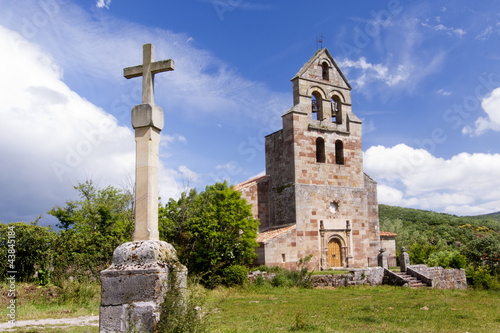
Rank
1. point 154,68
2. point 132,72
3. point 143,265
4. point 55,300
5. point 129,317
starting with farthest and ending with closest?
point 55,300 → point 132,72 → point 154,68 → point 143,265 → point 129,317

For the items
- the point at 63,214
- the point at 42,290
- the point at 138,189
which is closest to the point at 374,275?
the point at 42,290

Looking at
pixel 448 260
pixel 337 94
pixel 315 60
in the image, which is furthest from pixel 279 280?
pixel 315 60

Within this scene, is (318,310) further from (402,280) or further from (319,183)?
(319,183)

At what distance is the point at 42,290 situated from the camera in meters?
12.1

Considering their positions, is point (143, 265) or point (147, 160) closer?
point (143, 265)

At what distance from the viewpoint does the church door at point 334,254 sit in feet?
75.4

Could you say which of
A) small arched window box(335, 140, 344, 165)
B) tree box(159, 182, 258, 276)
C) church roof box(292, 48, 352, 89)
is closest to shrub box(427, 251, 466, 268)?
small arched window box(335, 140, 344, 165)

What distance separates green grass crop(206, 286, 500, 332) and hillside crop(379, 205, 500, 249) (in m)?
21.3

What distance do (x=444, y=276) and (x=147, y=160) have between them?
21094mm

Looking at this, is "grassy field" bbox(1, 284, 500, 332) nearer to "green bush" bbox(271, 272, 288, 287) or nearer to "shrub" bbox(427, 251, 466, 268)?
"green bush" bbox(271, 272, 288, 287)

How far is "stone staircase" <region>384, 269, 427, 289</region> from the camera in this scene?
2008 cm

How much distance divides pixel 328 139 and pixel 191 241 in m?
10.6

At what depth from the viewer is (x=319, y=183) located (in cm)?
2339

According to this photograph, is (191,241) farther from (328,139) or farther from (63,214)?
(63,214)
